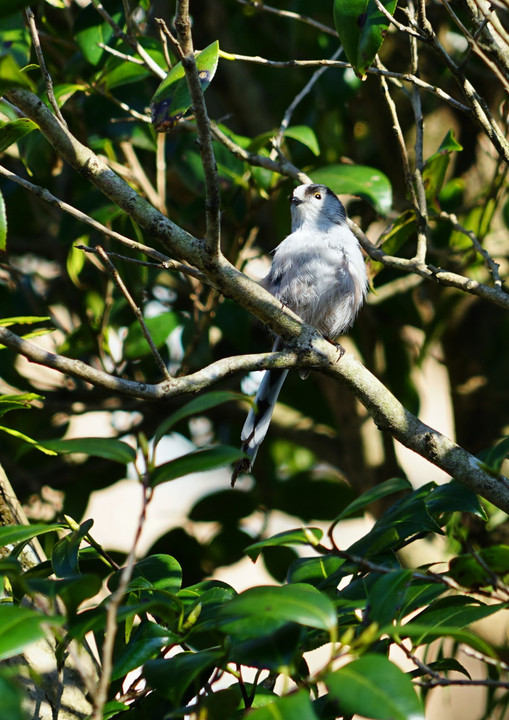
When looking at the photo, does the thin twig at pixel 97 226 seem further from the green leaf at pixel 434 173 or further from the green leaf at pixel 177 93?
the green leaf at pixel 434 173

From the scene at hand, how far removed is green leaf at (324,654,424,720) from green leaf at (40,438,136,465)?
426 mm

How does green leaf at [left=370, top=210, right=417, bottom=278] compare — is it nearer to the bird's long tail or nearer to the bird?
the bird's long tail

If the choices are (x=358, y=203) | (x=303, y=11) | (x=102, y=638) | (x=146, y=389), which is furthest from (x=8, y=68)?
(x=358, y=203)

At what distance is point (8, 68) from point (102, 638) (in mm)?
1160

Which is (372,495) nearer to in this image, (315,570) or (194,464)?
(315,570)

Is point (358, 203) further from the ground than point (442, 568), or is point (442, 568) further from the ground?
point (358, 203)

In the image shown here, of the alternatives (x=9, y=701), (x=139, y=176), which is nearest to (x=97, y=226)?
(x=9, y=701)

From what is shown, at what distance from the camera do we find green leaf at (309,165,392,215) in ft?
8.39

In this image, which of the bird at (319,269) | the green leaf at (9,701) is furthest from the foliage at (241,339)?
the bird at (319,269)

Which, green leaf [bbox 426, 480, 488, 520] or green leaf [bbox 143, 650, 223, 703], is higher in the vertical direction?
green leaf [bbox 426, 480, 488, 520]

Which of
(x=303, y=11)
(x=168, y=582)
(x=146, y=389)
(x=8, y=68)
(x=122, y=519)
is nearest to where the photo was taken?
(x=8, y=68)

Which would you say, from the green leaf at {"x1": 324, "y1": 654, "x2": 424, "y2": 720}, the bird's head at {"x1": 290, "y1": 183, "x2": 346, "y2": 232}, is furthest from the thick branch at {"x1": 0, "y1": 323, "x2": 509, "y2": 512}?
the bird's head at {"x1": 290, "y1": 183, "x2": 346, "y2": 232}

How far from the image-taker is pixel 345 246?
10.9 ft

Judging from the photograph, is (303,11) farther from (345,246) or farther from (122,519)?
(122,519)
